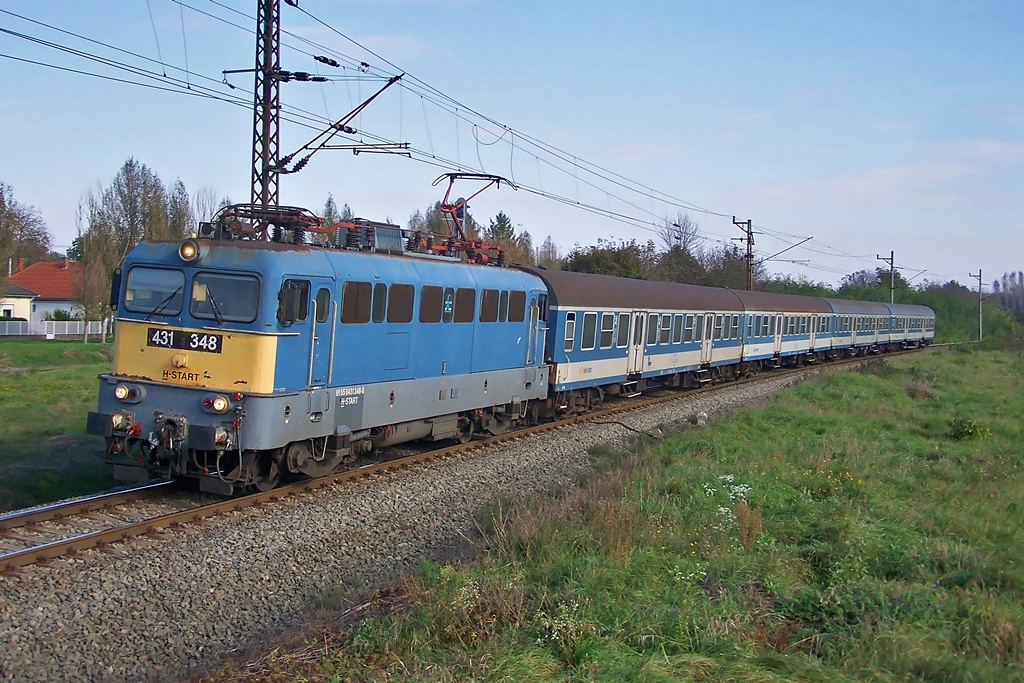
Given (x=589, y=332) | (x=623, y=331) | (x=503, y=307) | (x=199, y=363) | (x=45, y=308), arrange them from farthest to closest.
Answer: (x=45, y=308) → (x=623, y=331) → (x=589, y=332) → (x=503, y=307) → (x=199, y=363)

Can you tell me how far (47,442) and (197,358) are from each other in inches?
215

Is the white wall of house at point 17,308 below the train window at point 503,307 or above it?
below

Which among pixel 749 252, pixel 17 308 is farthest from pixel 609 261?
pixel 17 308

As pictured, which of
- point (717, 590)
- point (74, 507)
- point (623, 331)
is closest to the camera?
point (717, 590)

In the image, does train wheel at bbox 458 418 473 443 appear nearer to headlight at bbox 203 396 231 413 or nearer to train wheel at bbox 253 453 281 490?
train wheel at bbox 253 453 281 490

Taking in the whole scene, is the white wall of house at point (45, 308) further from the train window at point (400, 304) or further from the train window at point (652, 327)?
the train window at point (400, 304)

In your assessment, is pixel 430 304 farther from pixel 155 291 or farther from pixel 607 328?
pixel 607 328

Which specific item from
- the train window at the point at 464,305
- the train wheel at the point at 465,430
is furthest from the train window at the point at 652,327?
the train window at the point at 464,305

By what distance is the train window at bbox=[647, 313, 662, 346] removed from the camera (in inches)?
911

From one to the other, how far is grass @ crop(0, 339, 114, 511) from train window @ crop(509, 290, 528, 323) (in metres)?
7.32

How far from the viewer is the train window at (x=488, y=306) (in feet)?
49.4

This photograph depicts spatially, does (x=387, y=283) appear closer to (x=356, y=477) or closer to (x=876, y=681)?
(x=356, y=477)

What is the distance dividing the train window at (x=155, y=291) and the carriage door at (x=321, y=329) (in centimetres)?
158

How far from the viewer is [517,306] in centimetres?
1644
